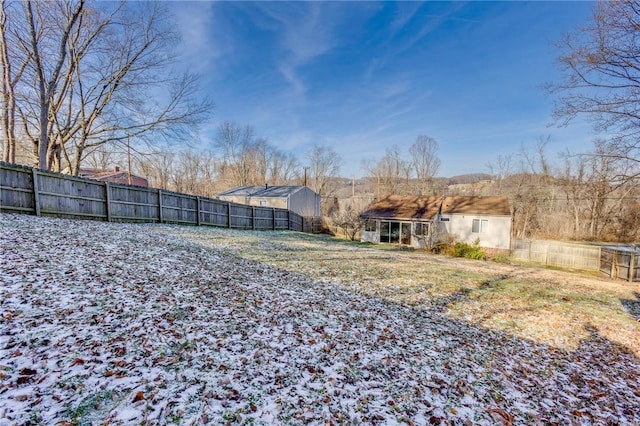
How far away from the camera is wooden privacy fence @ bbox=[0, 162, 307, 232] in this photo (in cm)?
844

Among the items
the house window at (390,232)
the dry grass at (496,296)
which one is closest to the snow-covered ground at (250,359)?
the dry grass at (496,296)

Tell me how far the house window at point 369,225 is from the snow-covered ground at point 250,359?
16956mm

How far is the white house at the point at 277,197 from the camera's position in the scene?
28.4 metres

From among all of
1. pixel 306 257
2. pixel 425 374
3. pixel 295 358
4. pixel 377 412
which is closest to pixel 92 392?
pixel 295 358

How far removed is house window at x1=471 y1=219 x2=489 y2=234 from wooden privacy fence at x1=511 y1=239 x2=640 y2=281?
207cm

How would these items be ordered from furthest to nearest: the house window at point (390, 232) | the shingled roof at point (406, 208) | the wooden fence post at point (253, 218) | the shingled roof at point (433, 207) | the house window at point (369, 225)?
1. the house window at point (369, 225)
2. the house window at point (390, 232)
3. the shingled roof at point (406, 208)
4. the shingled roof at point (433, 207)
5. the wooden fence post at point (253, 218)

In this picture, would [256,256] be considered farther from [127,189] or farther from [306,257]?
[127,189]

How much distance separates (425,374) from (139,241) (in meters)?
7.97

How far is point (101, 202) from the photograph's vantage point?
10859 millimetres

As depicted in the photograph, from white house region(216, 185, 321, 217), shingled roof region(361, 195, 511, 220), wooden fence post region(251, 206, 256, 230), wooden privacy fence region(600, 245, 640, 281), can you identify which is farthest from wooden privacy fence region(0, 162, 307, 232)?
wooden privacy fence region(600, 245, 640, 281)

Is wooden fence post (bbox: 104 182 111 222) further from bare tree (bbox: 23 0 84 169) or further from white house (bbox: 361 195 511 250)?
white house (bbox: 361 195 511 250)

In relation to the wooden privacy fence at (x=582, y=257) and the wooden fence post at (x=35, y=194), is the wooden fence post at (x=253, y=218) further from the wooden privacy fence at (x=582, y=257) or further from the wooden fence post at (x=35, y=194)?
the wooden privacy fence at (x=582, y=257)

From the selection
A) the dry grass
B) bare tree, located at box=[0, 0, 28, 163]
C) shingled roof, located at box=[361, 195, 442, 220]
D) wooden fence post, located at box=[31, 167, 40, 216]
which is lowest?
the dry grass

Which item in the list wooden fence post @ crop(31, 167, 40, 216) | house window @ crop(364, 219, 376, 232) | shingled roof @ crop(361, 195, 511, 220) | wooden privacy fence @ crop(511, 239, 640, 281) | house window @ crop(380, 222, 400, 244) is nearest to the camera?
wooden fence post @ crop(31, 167, 40, 216)
